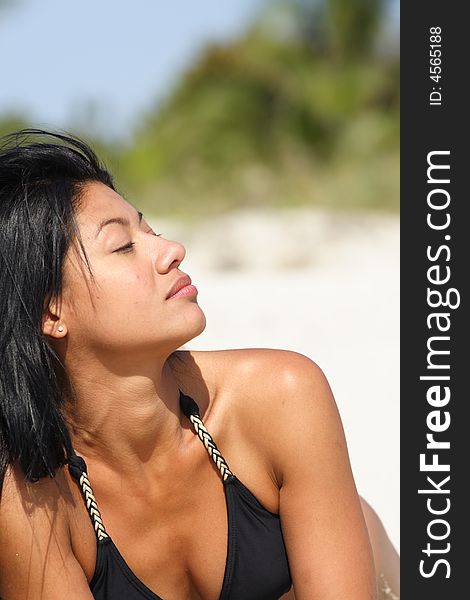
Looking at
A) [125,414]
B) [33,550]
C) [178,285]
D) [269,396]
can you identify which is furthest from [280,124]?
→ [33,550]

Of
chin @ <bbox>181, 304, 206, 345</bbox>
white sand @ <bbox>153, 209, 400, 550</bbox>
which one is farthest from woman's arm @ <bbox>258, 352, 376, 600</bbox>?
white sand @ <bbox>153, 209, 400, 550</bbox>

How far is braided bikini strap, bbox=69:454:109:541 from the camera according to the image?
265cm

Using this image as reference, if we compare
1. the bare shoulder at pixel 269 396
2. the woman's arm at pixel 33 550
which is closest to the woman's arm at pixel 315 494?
the bare shoulder at pixel 269 396

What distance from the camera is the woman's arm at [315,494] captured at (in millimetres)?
2604

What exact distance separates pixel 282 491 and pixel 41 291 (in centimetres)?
81

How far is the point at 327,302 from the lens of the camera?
7.03m

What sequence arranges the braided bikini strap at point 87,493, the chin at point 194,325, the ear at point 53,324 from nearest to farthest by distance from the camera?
the chin at point 194,325 → the ear at point 53,324 → the braided bikini strap at point 87,493

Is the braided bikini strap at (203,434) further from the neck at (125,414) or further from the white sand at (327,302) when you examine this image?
the white sand at (327,302)

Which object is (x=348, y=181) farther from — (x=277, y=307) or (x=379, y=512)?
(x=379, y=512)

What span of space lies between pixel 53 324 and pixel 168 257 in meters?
0.33

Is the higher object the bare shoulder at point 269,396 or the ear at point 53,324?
the ear at point 53,324

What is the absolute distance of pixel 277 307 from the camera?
6914 mm

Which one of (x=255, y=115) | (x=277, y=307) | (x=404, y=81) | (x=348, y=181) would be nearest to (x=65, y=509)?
(x=404, y=81)

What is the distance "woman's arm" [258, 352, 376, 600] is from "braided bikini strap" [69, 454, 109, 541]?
1.54 feet
